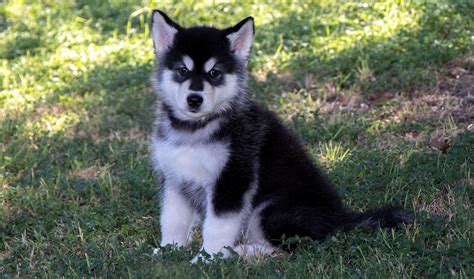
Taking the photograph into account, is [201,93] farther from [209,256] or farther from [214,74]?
[209,256]

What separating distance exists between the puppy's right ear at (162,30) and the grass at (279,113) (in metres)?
1.46

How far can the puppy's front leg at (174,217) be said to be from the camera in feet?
19.4

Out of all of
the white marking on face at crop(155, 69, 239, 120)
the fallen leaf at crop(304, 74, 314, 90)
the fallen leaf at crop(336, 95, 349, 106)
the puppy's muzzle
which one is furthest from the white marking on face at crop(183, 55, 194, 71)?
the fallen leaf at crop(304, 74, 314, 90)

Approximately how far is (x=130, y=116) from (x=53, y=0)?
14.1 feet

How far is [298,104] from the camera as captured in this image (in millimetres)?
8523

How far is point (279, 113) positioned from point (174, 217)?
279 centimetres

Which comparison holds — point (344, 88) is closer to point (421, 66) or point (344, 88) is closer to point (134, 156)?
point (421, 66)

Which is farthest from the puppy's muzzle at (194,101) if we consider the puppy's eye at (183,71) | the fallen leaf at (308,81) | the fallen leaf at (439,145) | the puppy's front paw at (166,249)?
the fallen leaf at (308,81)

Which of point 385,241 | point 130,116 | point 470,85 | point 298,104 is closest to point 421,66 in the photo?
point 470,85

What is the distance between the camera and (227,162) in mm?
5535

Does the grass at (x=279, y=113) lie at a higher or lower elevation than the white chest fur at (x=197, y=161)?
lower

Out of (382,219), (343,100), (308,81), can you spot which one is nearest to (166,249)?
(382,219)

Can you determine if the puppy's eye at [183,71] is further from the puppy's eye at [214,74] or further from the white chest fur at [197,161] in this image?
the white chest fur at [197,161]

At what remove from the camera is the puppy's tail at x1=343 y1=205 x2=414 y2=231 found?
5668 millimetres
